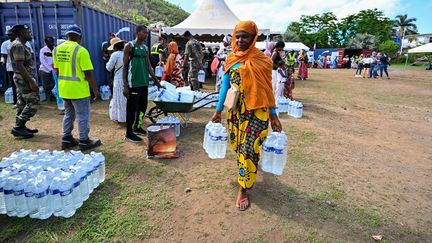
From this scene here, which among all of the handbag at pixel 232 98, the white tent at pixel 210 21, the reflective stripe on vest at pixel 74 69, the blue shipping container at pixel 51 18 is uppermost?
the white tent at pixel 210 21

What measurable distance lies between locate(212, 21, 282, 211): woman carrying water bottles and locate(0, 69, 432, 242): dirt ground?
1.47ft

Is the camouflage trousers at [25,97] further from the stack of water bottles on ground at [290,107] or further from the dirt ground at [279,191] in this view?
the stack of water bottles on ground at [290,107]

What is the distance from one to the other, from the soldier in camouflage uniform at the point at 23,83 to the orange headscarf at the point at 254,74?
3907 millimetres

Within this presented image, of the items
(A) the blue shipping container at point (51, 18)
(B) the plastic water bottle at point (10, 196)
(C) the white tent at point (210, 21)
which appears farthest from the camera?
(C) the white tent at point (210, 21)

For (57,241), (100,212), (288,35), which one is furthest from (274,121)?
(288,35)

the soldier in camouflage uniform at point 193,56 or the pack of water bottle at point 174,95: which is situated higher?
the soldier in camouflage uniform at point 193,56

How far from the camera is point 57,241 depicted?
2.60 metres

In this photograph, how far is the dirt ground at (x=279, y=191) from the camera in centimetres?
285

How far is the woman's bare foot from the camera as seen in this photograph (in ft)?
10.5

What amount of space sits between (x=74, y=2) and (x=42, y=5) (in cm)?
Answer: 105

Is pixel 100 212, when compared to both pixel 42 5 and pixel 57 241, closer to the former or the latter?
pixel 57 241

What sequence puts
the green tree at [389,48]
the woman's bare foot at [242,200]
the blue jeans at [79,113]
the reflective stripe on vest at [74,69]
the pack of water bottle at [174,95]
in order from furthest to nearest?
the green tree at [389,48] < the pack of water bottle at [174,95] < the blue jeans at [79,113] < the reflective stripe on vest at [74,69] < the woman's bare foot at [242,200]

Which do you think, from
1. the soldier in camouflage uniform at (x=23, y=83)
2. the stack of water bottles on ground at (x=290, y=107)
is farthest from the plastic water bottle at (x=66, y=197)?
the stack of water bottles on ground at (x=290, y=107)

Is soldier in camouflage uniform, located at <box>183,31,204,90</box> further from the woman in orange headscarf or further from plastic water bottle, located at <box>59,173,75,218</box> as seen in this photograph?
plastic water bottle, located at <box>59,173,75,218</box>
